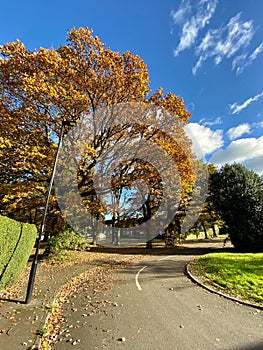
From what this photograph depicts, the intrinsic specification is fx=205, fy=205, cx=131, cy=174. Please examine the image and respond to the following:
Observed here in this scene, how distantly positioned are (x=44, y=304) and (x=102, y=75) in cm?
1193

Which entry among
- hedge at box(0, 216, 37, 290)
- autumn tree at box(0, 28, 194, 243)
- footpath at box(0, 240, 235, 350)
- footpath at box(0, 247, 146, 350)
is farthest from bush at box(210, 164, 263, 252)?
hedge at box(0, 216, 37, 290)

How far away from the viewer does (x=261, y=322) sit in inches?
219

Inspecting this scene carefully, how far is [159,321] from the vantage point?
5.65 metres

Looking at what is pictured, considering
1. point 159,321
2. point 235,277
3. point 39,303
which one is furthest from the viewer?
point 235,277

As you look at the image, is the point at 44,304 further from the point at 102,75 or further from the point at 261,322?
the point at 102,75

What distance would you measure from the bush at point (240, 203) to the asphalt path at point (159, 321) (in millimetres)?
15840

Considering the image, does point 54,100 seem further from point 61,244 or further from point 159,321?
point 159,321

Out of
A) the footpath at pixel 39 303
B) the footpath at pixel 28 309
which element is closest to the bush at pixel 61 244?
the footpath at pixel 39 303

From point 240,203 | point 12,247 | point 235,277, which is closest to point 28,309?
point 12,247

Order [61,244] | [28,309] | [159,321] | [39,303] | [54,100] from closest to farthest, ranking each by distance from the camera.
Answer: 1. [159,321]
2. [28,309]
3. [39,303]
4. [54,100]
5. [61,244]

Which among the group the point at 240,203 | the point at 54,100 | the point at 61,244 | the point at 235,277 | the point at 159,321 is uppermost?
the point at 54,100

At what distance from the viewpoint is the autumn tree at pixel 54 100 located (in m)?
11.3

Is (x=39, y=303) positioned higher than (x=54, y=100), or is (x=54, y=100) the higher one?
(x=54, y=100)

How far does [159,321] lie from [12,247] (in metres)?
6.18
